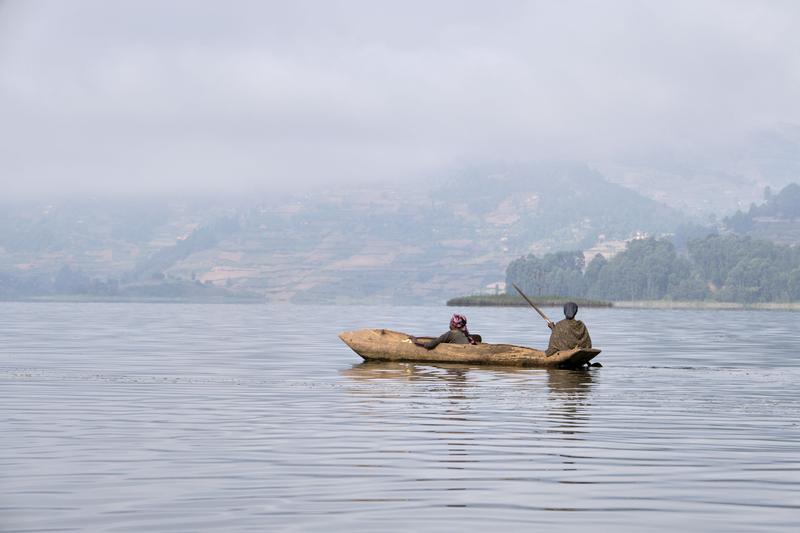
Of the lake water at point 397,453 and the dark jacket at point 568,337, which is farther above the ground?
the dark jacket at point 568,337

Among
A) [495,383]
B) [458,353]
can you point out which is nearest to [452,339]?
[458,353]

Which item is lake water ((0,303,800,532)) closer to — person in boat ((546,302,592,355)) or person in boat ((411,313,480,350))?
person in boat ((546,302,592,355))

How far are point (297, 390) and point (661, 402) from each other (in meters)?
11.2

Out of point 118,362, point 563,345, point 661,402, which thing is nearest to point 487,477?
point 661,402

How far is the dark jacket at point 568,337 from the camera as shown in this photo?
52.3m

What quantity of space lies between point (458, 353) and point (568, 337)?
4534 millimetres

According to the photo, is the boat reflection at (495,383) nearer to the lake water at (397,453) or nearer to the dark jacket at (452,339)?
the lake water at (397,453)

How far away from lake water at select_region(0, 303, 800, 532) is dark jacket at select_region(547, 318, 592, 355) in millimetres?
2265

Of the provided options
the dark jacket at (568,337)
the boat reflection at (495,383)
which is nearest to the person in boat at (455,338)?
the boat reflection at (495,383)

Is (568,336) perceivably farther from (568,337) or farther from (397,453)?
(397,453)

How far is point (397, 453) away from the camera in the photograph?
85.2ft

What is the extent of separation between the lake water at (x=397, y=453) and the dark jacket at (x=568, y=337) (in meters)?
2.27

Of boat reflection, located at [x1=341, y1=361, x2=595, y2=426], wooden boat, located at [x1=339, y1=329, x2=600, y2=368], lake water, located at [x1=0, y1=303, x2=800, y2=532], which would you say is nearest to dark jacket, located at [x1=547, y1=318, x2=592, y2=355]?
wooden boat, located at [x1=339, y1=329, x2=600, y2=368]

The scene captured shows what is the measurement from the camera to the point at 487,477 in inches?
907
